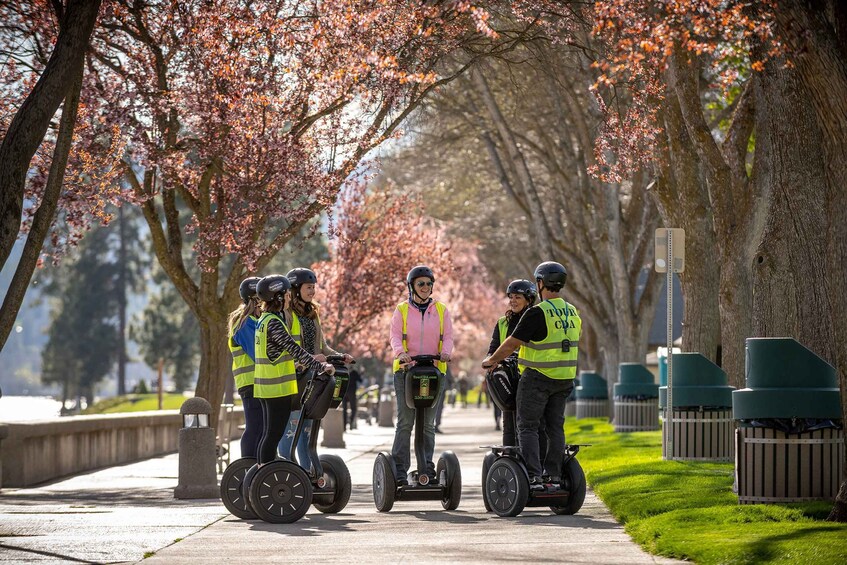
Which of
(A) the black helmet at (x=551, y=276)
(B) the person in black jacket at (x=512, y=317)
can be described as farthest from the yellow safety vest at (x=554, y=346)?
(B) the person in black jacket at (x=512, y=317)

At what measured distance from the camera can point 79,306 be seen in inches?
3679

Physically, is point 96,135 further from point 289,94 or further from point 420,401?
point 420,401

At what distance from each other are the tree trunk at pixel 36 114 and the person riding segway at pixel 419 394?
3281 mm

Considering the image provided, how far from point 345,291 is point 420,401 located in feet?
102

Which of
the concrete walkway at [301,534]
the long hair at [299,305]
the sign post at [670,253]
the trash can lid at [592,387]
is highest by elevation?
the sign post at [670,253]

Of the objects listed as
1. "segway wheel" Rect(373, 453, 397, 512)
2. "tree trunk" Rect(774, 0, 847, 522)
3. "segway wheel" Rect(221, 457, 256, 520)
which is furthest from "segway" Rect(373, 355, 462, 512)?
"tree trunk" Rect(774, 0, 847, 522)

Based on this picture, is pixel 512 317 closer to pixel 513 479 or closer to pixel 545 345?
pixel 545 345

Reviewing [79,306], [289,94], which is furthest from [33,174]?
[79,306]

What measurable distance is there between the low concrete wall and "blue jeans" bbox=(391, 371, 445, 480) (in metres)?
6.23

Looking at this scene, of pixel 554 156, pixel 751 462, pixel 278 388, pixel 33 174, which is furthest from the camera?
pixel 554 156

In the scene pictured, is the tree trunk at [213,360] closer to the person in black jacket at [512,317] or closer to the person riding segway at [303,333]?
the person riding segway at [303,333]

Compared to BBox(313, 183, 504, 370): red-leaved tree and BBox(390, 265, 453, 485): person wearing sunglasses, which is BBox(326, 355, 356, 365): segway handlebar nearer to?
BBox(390, 265, 453, 485): person wearing sunglasses

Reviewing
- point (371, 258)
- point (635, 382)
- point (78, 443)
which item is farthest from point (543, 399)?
point (371, 258)

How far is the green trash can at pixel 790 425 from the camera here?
11594 millimetres
